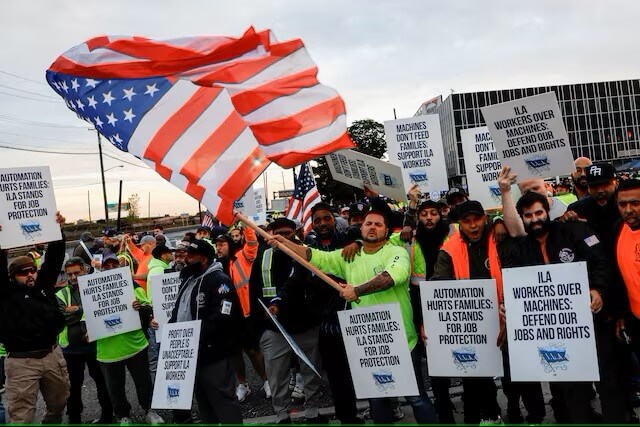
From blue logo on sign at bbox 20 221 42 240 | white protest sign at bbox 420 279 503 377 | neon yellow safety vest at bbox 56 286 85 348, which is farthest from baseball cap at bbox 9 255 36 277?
white protest sign at bbox 420 279 503 377

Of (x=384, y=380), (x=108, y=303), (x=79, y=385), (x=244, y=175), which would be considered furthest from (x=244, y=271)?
(x=384, y=380)

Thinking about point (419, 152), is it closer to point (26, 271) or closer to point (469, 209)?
point (469, 209)

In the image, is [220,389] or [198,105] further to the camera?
[198,105]

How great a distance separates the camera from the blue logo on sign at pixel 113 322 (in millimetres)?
6656

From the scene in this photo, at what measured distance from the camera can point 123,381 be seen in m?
6.64

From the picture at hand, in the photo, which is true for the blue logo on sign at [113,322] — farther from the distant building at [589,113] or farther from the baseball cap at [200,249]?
the distant building at [589,113]

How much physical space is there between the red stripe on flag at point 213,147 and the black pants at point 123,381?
2.49 metres

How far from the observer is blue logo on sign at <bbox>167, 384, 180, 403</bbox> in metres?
5.12

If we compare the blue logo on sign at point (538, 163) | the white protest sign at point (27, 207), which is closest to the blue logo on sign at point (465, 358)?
the blue logo on sign at point (538, 163)

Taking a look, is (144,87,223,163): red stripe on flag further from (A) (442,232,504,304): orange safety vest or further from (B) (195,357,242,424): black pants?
(A) (442,232,504,304): orange safety vest

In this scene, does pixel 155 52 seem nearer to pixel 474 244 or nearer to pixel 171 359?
pixel 171 359

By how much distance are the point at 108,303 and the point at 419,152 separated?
4380mm

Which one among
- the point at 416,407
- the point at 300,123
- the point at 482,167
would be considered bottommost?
the point at 416,407

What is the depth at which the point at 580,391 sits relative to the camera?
4590 millimetres
